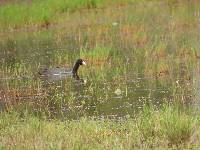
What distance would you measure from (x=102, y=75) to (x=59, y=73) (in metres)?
1.42

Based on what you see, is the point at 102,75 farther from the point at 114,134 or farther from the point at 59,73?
the point at 114,134

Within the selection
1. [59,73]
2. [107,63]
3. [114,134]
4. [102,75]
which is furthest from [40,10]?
[114,134]

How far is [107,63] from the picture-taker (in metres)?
17.7

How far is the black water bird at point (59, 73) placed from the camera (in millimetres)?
16750

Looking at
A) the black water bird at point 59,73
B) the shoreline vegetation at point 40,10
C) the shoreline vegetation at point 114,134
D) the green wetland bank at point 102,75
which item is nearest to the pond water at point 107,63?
the green wetland bank at point 102,75

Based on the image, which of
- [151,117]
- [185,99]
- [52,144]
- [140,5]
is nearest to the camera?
[52,144]

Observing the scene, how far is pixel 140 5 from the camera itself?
32.0 metres

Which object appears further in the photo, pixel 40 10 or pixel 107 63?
pixel 40 10

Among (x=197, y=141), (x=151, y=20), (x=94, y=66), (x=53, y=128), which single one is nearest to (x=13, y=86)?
(x=94, y=66)

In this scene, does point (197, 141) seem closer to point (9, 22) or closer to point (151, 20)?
point (151, 20)

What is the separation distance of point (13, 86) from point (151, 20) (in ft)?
40.0

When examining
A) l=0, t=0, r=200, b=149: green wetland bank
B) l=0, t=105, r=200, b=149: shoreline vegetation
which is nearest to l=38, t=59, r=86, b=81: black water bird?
l=0, t=0, r=200, b=149: green wetland bank

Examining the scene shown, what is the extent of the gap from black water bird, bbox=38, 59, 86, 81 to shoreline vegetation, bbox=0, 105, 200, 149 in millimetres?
6788

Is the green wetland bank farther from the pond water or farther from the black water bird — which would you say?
the black water bird
